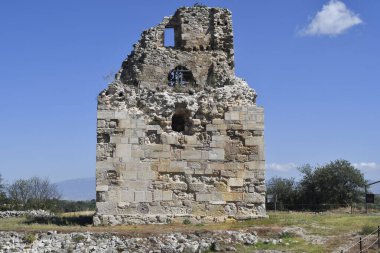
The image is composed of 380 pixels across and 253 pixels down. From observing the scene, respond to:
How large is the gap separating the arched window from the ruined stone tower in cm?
97

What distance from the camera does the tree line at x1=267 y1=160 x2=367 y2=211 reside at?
28953 millimetres

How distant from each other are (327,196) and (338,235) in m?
14.9

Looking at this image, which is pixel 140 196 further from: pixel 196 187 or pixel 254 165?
pixel 254 165

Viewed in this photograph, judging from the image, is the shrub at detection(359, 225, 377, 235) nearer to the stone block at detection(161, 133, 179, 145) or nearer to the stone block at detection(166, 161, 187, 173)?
the stone block at detection(166, 161, 187, 173)

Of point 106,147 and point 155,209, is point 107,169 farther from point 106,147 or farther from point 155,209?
point 155,209

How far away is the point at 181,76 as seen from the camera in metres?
19.0

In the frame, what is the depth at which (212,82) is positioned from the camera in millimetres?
18641

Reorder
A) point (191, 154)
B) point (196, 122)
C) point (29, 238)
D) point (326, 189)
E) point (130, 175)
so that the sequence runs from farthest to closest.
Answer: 1. point (326, 189)
2. point (196, 122)
3. point (191, 154)
4. point (130, 175)
5. point (29, 238)

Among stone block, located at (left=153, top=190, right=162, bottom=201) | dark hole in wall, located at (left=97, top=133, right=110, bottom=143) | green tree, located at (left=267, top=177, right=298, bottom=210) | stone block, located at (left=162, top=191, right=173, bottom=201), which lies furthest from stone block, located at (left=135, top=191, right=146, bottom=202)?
green tree, located at (left=267, top=177, right=298, bottom=210)

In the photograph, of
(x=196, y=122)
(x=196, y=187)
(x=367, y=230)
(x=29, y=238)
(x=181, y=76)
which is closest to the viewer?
(x=29, y=238)

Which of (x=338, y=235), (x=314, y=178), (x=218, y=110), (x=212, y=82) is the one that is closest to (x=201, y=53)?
(x=212, y=82)

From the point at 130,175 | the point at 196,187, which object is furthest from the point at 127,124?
the point at 196,187

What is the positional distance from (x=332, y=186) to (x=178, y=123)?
14854 millimetres

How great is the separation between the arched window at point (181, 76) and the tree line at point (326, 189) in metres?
11.8
